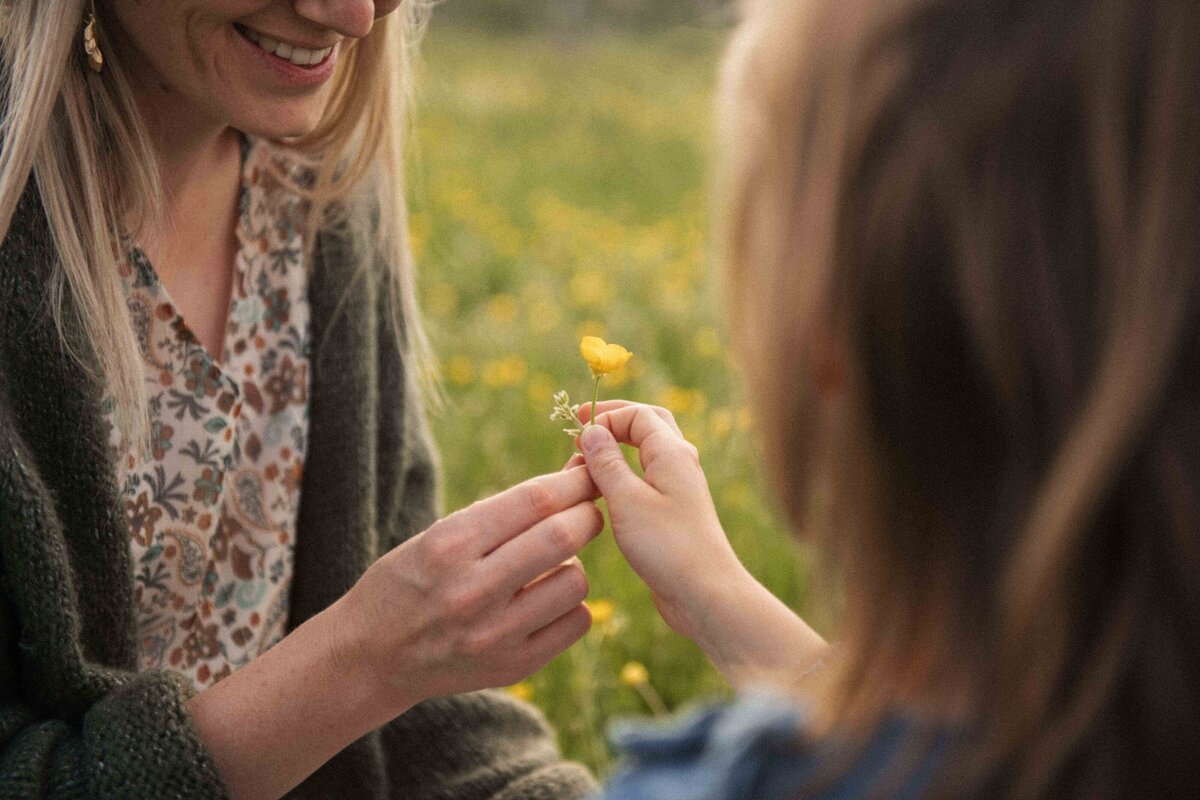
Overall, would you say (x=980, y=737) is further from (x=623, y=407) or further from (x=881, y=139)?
(x=623, y=407)

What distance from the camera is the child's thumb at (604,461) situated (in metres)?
1.07

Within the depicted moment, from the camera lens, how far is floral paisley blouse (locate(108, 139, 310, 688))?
4.55 feet

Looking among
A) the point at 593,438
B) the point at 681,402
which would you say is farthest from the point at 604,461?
the point at 681,402

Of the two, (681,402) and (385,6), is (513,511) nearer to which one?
(385,6)

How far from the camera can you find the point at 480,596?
1110 mm

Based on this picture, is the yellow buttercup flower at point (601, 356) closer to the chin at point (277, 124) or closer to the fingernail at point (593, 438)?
the fingernail at point (593, 438)

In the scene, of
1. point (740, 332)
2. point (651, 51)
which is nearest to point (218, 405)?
point (740, 332)

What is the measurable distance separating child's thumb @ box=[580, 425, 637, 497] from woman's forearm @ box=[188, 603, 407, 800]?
0.90 ft

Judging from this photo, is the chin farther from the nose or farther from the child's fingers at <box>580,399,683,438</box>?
the child's fingers at <box>580,399,683,438</box>

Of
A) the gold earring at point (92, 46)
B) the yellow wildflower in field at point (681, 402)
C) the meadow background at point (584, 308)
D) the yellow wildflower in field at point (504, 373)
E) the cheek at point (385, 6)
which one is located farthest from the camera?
the yellow wildflower in field at point (504, 373)

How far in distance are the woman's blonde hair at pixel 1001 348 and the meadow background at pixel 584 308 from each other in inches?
6.7

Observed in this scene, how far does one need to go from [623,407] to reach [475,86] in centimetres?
756

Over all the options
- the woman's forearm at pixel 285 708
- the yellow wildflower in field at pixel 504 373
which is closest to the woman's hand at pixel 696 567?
the woman's forearm at pixel 285 708

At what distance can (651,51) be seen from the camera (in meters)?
13.2
